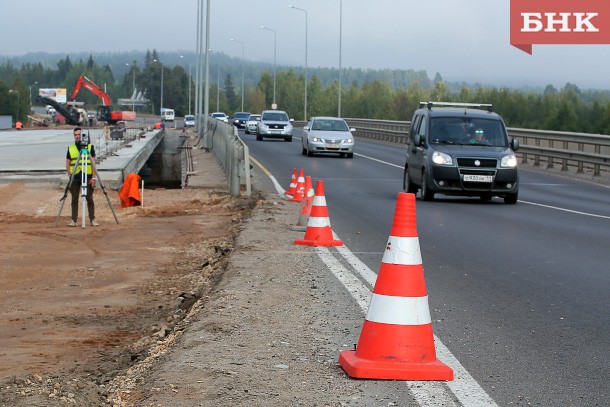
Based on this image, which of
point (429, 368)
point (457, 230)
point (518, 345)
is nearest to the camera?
point (429, 368)

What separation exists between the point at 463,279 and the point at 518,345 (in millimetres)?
3457

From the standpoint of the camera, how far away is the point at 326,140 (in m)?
42.3

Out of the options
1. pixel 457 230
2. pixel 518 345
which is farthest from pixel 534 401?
pixel 457 230

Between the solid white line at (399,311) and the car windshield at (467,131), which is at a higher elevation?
the car windshield at (467,131)

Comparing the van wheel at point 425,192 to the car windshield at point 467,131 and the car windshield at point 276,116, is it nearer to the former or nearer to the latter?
the car windshield at point 467,131

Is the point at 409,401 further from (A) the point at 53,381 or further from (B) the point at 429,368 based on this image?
(A) the point at 53,381

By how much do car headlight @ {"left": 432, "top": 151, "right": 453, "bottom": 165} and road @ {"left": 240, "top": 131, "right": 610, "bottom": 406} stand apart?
Result: 829 mm

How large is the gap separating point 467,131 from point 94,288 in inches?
504

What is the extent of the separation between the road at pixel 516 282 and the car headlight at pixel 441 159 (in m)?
0.83

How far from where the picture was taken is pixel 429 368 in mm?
6266

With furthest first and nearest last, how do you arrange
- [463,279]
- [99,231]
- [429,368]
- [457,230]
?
[99,231] → [457,230] → [463,279] → [429,368]

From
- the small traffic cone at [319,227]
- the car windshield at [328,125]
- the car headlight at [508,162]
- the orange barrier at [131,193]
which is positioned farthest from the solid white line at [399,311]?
the car windshield at [328,125]

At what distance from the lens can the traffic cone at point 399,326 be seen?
6.25 m

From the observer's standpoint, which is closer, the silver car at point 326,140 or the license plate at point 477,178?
the license plate at point 477,178
